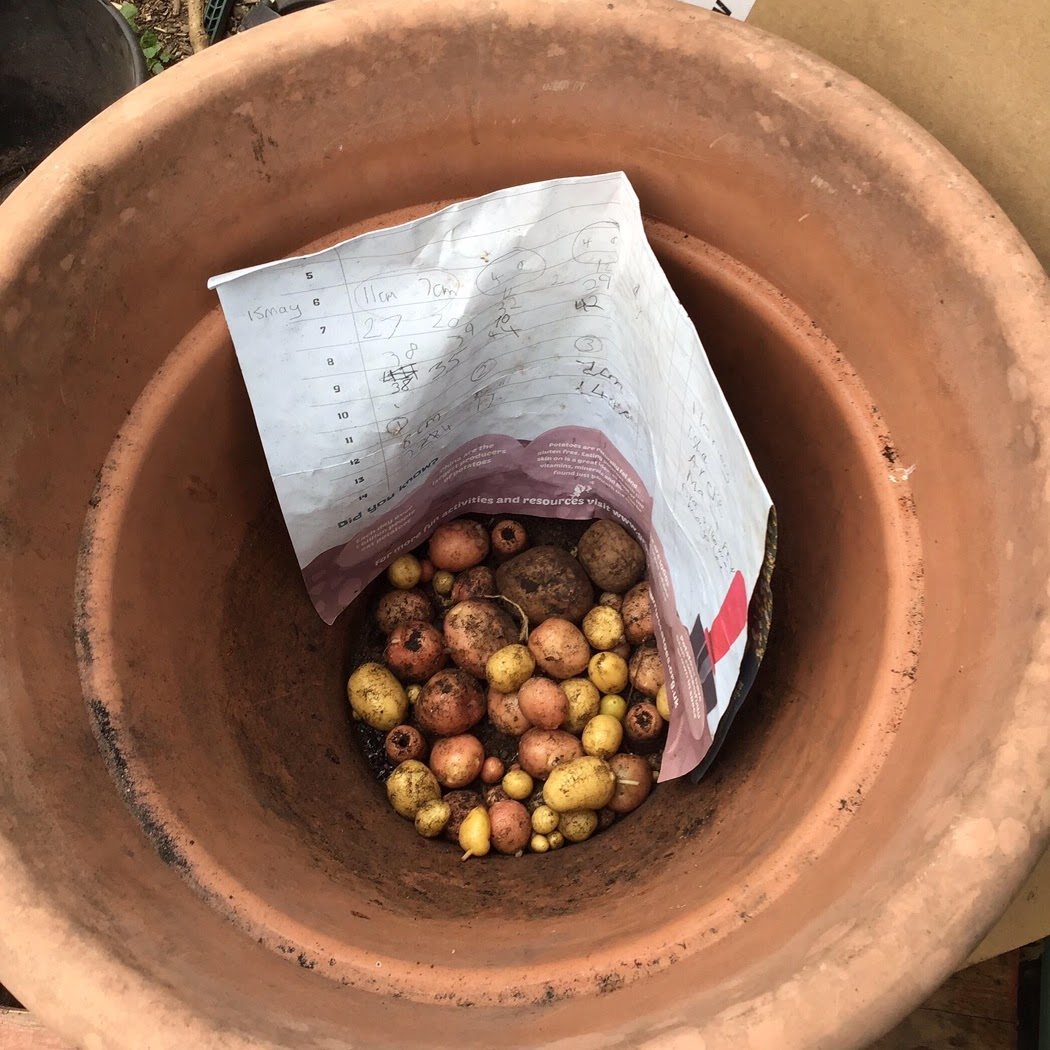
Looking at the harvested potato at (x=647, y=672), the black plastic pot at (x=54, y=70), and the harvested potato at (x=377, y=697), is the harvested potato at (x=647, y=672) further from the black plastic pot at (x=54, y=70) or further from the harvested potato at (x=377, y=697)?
the black plastic pot at (x=54, y=70)

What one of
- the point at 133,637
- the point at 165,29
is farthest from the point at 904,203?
the point at 165,29

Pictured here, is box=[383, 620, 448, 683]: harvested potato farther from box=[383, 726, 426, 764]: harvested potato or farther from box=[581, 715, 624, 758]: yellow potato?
box=[581, 715, 624, 758]: yellow potato

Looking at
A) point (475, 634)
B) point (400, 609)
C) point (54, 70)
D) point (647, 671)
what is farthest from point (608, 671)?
point (54, 70)

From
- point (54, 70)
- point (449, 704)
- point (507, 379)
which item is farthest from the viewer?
point (54, 70)

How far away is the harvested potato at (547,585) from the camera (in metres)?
1.06

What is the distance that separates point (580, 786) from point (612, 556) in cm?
27

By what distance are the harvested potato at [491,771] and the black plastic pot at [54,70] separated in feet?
4.18

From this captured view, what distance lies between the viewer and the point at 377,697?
1.03 meters

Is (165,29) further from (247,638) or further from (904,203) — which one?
(904,203)

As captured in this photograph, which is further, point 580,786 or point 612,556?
point 612,556

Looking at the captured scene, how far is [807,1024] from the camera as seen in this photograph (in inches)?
20.2

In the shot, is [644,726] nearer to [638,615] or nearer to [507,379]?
[638,615]

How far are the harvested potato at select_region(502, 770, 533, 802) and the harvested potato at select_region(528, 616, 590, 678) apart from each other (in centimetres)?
12

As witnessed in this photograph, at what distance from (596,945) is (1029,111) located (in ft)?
2.65
